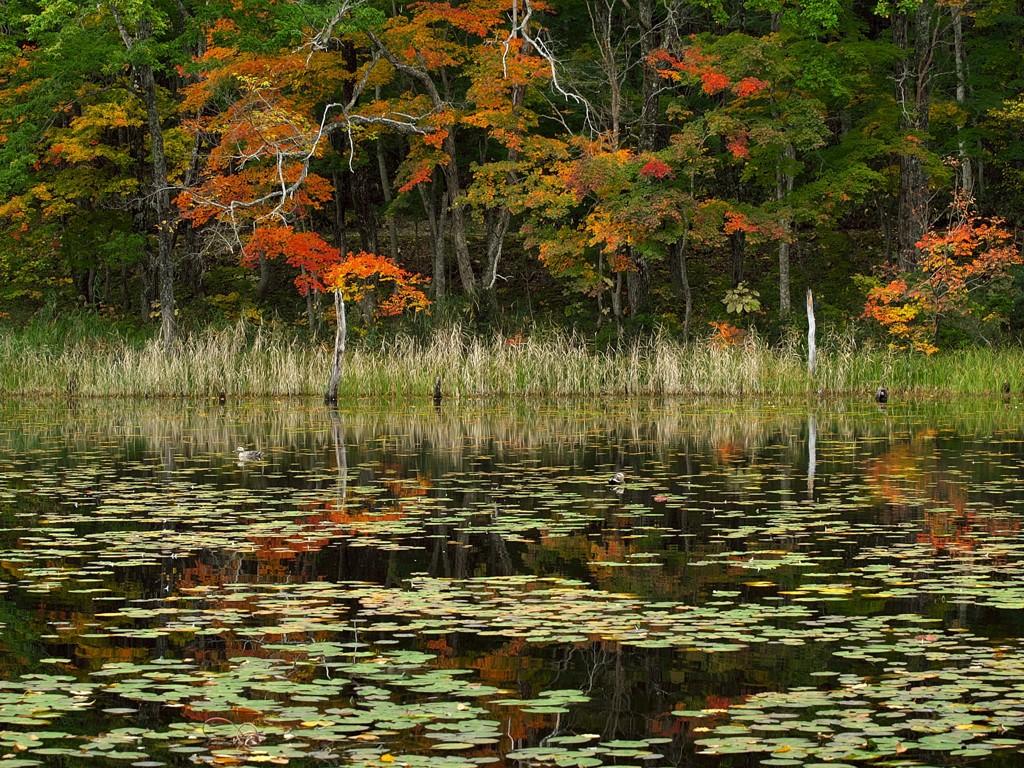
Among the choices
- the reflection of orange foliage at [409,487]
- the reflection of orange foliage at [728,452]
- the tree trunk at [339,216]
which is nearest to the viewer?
the reflection of orange foliage at [409,487]

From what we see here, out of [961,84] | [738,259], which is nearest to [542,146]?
[738,259]

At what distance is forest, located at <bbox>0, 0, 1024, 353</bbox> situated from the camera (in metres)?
25.6

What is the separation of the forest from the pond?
43.1ft

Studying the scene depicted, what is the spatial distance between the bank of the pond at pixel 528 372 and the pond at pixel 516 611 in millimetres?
9661

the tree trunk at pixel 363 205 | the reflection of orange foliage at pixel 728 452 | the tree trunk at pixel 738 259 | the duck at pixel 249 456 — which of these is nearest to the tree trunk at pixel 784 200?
the tree trunk at pixel 738 259

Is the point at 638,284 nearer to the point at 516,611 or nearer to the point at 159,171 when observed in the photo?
the point at 159,171

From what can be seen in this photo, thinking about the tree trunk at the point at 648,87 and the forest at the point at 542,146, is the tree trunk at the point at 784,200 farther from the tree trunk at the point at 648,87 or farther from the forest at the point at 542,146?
the tree trunk at the point at 648,87

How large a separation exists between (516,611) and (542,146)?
865 inches

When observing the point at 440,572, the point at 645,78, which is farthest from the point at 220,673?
the point at 645,78

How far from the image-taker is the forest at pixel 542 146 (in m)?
25.6

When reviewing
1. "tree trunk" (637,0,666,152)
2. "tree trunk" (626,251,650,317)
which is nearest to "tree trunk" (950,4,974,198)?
"tree trunk" (637,0,666,152)

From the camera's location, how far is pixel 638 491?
34.4ft

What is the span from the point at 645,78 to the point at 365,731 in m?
24.8

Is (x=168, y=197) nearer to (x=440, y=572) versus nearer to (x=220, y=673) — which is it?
(x=440, y=572)
